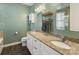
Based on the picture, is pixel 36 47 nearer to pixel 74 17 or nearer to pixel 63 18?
pixel 63 18

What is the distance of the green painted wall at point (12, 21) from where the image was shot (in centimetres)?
185

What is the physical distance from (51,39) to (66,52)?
0.29 m

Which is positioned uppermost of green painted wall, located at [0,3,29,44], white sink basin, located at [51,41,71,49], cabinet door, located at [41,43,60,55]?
green painted wall, located at [0,3,29,44]

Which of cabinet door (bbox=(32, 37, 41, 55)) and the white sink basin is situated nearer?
the white sink basin

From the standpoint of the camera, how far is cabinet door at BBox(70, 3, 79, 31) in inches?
72.7

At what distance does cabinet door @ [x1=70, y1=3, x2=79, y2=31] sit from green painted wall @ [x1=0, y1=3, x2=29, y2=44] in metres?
0.65

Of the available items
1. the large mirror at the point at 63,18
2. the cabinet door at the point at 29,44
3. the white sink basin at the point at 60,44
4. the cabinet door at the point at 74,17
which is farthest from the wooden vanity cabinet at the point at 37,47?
the cabinet door at the point at 74,17

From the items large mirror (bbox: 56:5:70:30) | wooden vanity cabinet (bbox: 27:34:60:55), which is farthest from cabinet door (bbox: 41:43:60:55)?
large mirror (bbox: 56:5:70:30)

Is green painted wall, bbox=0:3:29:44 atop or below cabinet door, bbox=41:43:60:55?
atop

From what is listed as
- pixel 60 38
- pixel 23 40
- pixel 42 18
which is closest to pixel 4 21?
pixel 23 40

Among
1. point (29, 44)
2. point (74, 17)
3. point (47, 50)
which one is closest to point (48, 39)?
point (47, 50)

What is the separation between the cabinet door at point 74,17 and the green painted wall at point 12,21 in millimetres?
649

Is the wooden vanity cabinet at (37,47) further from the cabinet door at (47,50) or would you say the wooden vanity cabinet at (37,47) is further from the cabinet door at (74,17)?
the cabinet door at (74,17)

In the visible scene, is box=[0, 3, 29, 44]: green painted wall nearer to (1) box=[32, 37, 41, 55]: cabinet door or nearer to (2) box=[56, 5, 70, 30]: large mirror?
(1) box=[32, 37, 41, 55]: cabinet door
